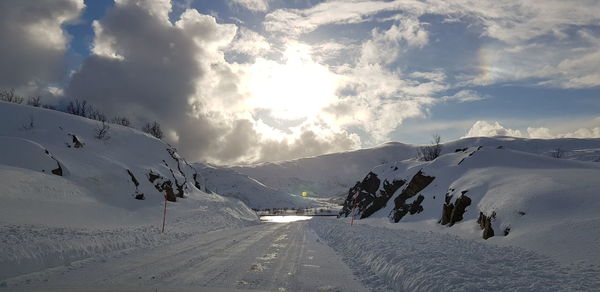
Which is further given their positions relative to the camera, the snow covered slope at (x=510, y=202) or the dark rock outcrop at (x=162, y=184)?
the dark rock outcrop at (x=162, y=184)

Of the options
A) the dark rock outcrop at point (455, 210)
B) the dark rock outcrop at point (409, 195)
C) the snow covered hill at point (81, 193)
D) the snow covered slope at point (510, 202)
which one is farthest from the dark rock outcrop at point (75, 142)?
the dark rock outcrop at point (455, 210)

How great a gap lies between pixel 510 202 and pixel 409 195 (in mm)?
21435

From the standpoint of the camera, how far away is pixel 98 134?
4325 cm

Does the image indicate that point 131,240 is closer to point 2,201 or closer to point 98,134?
point 2,201

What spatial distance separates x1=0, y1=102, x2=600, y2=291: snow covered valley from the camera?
9.44 m

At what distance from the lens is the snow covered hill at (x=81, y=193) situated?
13719 mm

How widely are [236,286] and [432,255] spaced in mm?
6904

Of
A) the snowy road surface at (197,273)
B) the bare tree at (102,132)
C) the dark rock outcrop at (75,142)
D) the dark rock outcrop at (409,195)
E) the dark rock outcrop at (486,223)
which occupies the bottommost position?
the snowy road surface at (197,273)

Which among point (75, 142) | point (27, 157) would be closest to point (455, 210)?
point (27, 157)

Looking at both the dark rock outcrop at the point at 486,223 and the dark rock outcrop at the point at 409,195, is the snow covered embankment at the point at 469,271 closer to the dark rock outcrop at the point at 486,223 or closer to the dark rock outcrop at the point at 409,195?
the dark rock outcrop at the point at 486,223

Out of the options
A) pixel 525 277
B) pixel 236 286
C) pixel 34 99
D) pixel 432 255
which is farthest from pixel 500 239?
pixel 34 99

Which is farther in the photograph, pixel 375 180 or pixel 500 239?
pixel 375 180

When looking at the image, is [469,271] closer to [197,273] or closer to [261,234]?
[197,273]

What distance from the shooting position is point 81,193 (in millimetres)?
28766
